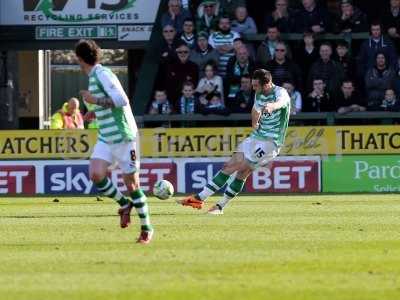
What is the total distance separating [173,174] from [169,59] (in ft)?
9.01

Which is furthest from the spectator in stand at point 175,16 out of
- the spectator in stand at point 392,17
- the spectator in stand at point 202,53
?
the spectator in stand at point 392,17

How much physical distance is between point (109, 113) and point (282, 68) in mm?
12089

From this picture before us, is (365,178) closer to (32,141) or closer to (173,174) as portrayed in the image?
(173,174)

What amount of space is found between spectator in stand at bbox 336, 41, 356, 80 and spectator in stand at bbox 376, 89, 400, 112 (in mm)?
781

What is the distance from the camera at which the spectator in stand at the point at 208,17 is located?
2648 cm

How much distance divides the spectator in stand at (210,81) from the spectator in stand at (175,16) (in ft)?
5.81

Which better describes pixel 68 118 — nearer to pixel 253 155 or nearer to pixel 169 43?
pixel 169 43

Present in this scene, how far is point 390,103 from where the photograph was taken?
24984mm

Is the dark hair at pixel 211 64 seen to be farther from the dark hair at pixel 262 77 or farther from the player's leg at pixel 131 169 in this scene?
the player's leg at pixel 131 169

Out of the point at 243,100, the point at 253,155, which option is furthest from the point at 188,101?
the point at 253,155

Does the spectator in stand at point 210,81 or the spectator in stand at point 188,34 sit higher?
the spectator in stand at point 188,34

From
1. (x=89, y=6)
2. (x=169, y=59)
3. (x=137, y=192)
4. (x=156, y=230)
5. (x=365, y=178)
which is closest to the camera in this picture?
(x=137, y=192)

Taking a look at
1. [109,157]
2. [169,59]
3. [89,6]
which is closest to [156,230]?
[109,157]

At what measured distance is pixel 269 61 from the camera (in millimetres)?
25234
